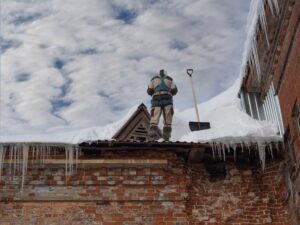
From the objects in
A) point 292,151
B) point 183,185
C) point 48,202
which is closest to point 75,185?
point 48,202

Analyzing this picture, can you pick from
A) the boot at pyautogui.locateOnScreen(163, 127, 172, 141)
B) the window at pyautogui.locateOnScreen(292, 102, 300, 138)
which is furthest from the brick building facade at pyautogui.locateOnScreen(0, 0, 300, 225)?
the boot at pyautogui.locateOnScreen(163, 127, 172, 141)

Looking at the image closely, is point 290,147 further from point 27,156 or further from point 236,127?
point 27,156

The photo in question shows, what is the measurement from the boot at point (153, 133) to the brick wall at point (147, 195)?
4.59 feet

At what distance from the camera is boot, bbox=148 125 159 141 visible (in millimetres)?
11031

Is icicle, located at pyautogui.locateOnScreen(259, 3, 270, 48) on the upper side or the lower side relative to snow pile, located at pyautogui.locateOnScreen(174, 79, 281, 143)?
upper

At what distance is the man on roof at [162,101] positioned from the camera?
11.3 meters

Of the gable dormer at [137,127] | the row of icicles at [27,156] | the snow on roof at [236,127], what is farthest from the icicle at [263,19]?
the row of icicles at [27,156]

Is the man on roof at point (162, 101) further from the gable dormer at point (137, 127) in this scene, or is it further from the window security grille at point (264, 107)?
the window security grille at point (264, 107)

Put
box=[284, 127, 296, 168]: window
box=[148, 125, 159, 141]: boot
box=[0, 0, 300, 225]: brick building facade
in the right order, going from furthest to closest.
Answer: box=[148, 125, 159, 141]: boot, box=[284, 127, 296, 168]: window, box=[0, 0, 300, 225]: brick building facade

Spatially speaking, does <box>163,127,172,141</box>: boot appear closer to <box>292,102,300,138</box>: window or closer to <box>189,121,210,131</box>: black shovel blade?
<box>189,121,210,131</box>: black shovel blade

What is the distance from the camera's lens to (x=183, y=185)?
945 cm

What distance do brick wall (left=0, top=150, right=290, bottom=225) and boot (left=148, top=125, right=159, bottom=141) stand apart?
140cm

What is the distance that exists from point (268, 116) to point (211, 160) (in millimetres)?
1840

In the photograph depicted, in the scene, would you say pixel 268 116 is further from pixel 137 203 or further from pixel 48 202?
pixel 48 202
